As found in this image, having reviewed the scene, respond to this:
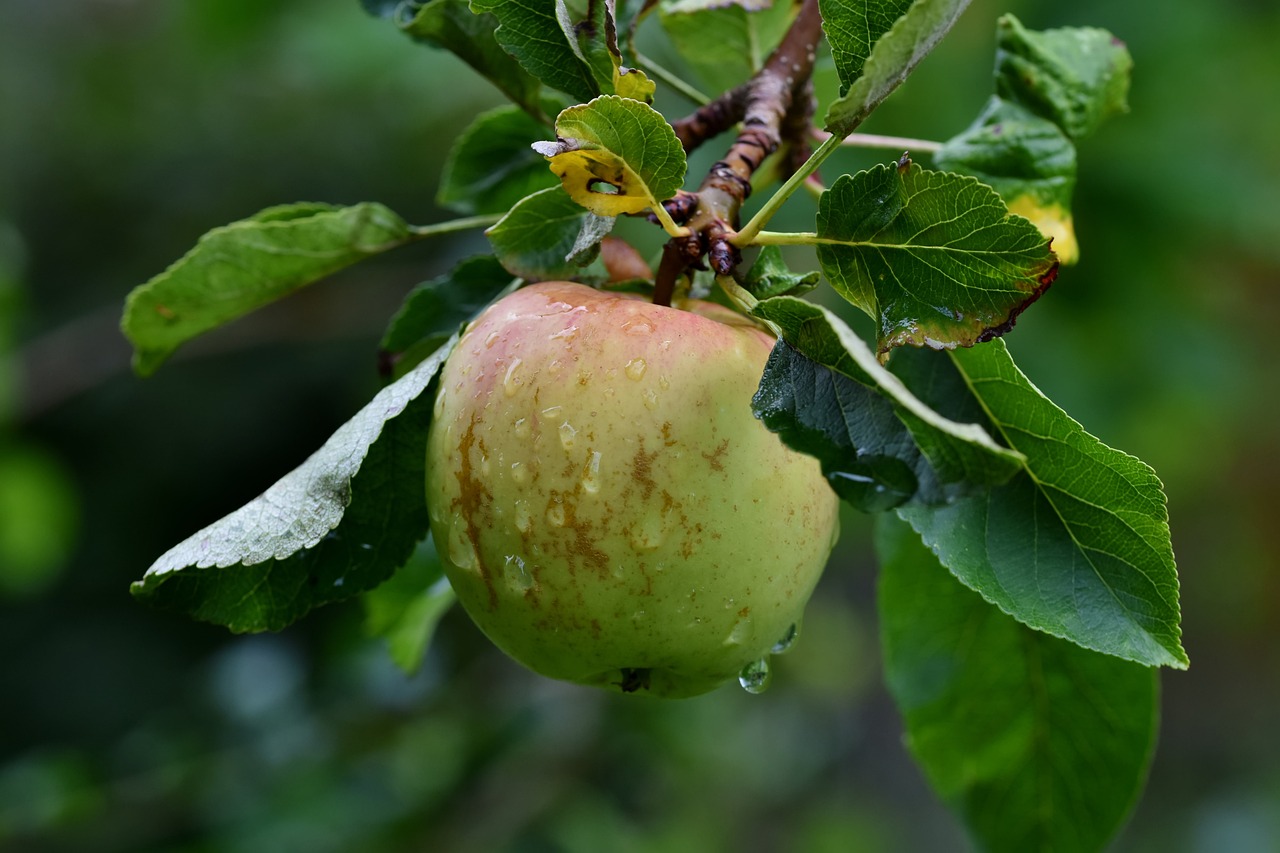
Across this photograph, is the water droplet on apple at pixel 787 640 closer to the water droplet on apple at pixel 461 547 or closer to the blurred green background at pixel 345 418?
the water droplet on apple at pixel 461 547

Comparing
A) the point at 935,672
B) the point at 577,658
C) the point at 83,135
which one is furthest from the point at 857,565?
the point at 577,658

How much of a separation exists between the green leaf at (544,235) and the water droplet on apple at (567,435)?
109 mm

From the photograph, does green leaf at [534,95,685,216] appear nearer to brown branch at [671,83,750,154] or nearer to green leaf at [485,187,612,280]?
green leaf at [485,187,612,280]

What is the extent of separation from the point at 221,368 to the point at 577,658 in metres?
3.45

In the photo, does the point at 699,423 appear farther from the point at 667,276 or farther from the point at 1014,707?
the point at 1014,707

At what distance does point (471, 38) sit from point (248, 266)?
0.79 ft

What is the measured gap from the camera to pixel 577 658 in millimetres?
660

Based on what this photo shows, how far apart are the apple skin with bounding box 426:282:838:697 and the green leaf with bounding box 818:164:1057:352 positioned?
0.08 meters

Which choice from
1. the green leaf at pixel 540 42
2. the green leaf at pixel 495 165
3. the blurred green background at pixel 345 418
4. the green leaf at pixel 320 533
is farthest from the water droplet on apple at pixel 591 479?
the blurred green background at pixel 345 418

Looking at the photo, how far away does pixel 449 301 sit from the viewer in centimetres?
85

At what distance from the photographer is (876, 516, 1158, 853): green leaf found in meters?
0.96

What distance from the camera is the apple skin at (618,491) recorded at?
2.04 ft

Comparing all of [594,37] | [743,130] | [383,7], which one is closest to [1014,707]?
[743,130]

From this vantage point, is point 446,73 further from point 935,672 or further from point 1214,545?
point 1214,545
